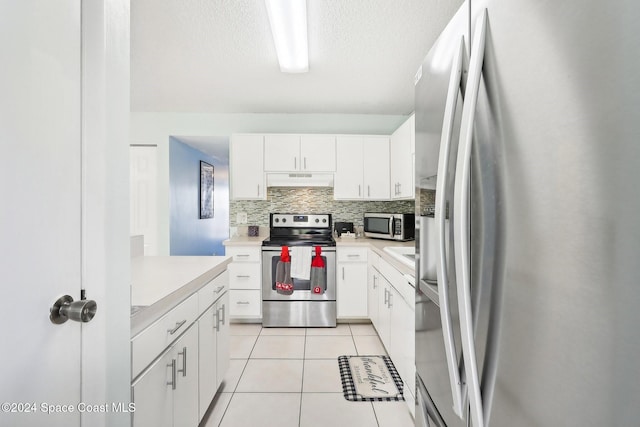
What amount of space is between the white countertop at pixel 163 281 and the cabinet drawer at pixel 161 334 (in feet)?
0.08

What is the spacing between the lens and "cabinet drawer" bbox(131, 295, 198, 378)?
3.21ft

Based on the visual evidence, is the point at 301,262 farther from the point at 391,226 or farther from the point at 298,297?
the point at 391,226

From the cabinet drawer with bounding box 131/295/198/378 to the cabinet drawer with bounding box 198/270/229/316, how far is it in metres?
0.07

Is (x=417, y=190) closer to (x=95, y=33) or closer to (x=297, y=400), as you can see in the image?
(x=95, y=33)

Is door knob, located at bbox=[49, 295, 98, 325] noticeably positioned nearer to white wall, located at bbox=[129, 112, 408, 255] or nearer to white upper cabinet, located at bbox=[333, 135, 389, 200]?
white upper cabinet, located at bbox=[333, 135, 389, 200]

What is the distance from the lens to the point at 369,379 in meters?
2.25

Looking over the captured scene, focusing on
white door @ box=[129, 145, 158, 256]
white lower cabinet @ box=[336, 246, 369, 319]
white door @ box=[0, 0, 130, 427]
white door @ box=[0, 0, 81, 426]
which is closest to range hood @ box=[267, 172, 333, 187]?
white lower cabinet @ box=[336, 246, 369, 319]

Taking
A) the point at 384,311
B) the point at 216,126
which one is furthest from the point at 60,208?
the point at 216,126

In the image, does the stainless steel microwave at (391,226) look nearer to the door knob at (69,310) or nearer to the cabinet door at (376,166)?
the cabinet door at (376,166)

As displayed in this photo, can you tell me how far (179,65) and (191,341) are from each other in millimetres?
2339

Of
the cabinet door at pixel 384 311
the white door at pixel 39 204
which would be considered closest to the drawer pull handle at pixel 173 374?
the white door at pixel 39 204

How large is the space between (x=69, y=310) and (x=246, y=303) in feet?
8.94

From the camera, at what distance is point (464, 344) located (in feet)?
1.94

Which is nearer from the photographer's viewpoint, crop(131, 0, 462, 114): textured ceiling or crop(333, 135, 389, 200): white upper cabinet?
crop(131, 0, 462, 114): textured ceiling
